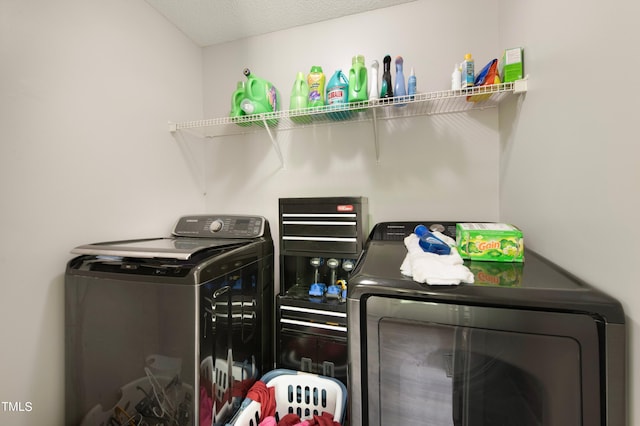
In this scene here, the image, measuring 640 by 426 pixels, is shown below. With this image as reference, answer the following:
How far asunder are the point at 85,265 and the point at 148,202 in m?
0.53

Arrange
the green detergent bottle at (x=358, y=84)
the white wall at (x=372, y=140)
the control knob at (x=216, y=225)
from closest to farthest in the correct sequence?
the green detergent bottle at (x=358, y=84) → the white wall at (x=372, y=140) → the control knob at (x=216, y=225)

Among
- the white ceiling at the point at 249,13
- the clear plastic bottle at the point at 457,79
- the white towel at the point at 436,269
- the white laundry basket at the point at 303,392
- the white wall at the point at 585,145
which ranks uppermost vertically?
the white ceiling at the point at 249,13

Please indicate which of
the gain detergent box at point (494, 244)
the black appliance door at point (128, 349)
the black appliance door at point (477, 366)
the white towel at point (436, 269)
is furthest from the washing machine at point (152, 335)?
the gain detergent box at point (494, 244)

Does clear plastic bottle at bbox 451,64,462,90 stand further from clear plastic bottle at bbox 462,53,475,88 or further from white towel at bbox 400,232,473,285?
white towel at bbox 400,232,473,285

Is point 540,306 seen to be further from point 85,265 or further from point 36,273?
point 36,273

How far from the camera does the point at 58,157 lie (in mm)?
1051

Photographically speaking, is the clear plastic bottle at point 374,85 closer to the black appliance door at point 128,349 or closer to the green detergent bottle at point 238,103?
the green detergent bottle at point 238,103

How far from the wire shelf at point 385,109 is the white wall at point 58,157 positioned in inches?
14.9

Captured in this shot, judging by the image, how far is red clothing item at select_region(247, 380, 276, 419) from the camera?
116cm

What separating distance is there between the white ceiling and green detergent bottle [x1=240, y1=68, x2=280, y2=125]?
45 cm

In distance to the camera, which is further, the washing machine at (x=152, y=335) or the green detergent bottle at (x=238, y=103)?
the green detergent bottle at (x=238, y=103)

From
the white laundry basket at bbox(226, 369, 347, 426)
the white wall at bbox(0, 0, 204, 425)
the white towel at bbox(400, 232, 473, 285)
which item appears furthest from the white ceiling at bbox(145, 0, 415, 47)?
the white laundry basket at bbox(226, 369, 347, 426)

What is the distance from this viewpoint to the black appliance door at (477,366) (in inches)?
21.8

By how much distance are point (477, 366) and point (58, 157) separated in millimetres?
1697
